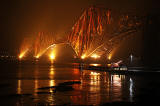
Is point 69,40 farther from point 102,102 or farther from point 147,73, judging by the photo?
point 102,102

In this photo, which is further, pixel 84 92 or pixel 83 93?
pixel 84 92

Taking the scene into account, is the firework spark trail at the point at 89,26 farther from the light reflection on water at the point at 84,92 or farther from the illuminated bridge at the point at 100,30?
the light reflection on water at the point at 84,92

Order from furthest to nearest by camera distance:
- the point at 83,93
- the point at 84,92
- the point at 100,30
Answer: the point at 100,30 → the point at 84,92 → the point at 83,93

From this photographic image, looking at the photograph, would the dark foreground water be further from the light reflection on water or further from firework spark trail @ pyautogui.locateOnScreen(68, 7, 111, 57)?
firework spark trail @ pyautogui.locateOnScreen(68, 7, 111, 57)

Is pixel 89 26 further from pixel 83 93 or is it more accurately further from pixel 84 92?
pixel 83 93

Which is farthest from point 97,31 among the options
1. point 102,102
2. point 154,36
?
point 102,102

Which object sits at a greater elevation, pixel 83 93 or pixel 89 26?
pixel 89 26

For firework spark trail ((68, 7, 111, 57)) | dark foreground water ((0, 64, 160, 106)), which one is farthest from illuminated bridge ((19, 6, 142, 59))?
dark foreground water ((0, 64, 160, 106))

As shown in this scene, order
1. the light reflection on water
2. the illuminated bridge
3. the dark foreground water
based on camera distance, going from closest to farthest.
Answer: the dark foreground water → the light reflection on water → the illuminated bridge

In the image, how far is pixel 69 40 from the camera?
10175cm

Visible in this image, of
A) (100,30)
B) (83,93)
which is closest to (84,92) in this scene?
(83,93)

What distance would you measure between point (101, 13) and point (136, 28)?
11283 mm

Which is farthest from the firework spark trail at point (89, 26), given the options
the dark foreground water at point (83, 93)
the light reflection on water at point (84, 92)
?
the light reflection on water at point (84, 92)

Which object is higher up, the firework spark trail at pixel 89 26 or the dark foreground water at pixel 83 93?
the firework spark trail at pixel 89 26
